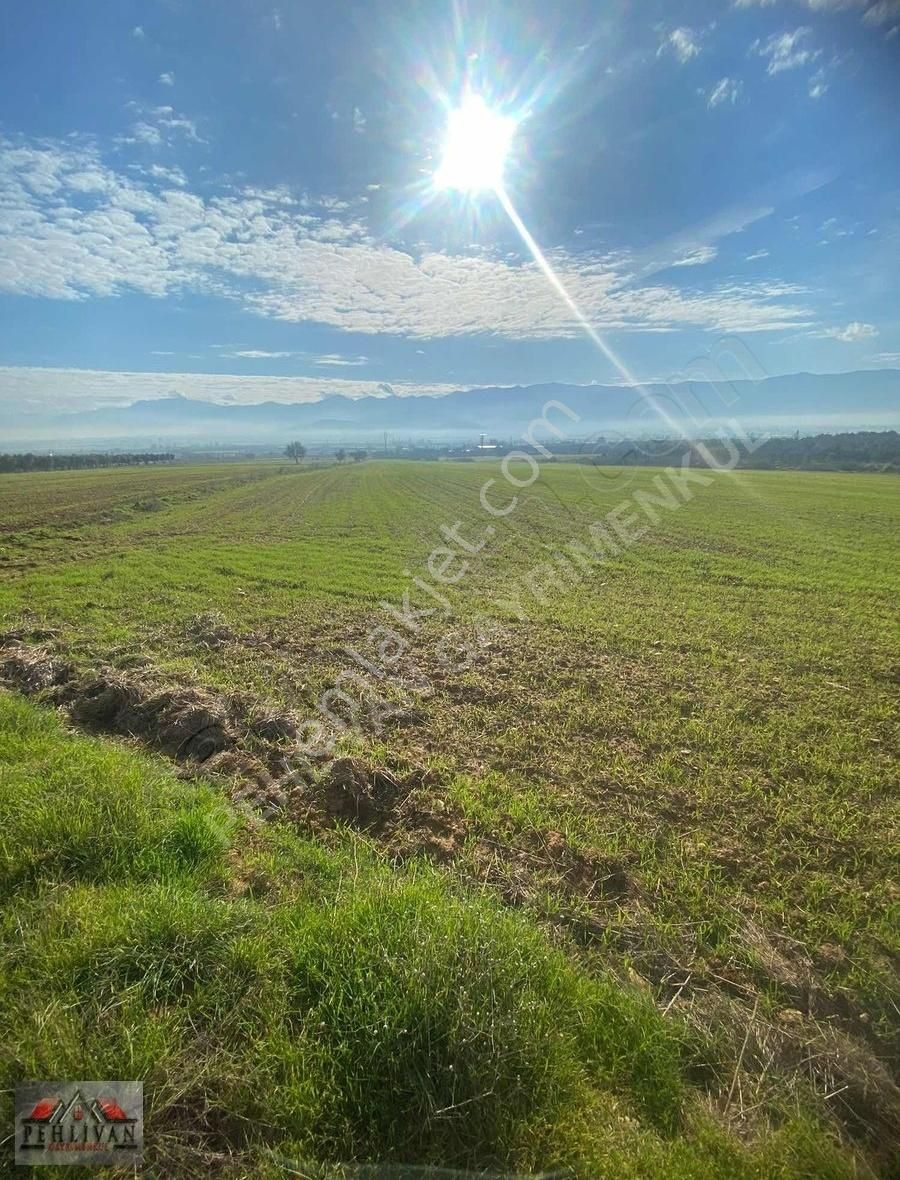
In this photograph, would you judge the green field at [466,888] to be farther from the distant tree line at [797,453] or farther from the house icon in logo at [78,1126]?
the distant tree line at [797,453]

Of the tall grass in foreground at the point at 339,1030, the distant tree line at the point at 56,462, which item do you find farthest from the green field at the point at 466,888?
the distant tree line at the point at 56,462

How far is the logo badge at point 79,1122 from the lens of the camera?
2105 millimetres

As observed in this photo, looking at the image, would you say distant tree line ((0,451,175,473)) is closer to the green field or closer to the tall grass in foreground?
the green field

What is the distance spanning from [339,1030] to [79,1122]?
100cm

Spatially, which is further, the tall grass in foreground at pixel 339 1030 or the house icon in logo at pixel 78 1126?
the tall grass in foreground at pixel 339 1030

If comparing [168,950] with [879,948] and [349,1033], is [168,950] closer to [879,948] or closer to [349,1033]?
[349,1033]

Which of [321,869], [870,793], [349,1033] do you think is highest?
[349,1033]

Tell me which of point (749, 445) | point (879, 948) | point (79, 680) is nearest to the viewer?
point (879, 948)

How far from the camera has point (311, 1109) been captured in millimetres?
2279

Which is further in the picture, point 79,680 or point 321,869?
point 79,680

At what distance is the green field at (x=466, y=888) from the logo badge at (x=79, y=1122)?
0.07 m

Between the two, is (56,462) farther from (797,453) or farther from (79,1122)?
(797,453)

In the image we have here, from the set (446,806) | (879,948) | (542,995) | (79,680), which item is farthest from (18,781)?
(879,948)

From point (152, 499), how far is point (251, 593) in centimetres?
2841
